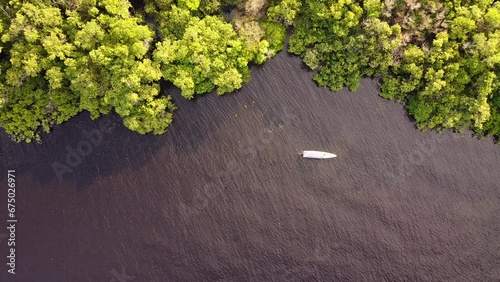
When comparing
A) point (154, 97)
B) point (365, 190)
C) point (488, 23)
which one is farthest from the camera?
point (365, 190)

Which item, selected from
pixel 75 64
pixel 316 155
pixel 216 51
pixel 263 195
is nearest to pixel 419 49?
pixel 316 155

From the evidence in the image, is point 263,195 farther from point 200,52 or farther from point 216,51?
point 200,52

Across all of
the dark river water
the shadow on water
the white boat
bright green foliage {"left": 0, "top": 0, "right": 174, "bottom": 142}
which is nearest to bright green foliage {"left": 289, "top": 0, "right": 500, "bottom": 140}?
the dark river water

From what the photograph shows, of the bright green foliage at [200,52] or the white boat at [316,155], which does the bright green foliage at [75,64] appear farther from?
the white boat at [316,155]

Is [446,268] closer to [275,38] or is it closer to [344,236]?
[344,236]

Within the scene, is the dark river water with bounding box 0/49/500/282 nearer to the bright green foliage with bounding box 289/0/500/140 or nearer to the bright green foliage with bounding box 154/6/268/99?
the bright green foliage with bounding box 289/0/500/140

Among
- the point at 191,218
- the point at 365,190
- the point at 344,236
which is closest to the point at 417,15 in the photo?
the point at 365,190
